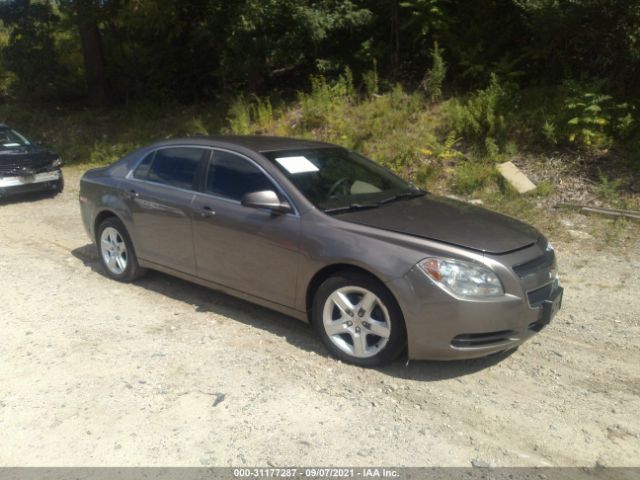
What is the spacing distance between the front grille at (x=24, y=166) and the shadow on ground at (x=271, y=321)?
13.1 feet

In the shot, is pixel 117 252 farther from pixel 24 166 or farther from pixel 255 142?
pixel 24 166

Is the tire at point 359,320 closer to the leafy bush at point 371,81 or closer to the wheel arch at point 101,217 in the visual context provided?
the wheel arch at point 101,217

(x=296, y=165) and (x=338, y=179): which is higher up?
(x=296, y=165)

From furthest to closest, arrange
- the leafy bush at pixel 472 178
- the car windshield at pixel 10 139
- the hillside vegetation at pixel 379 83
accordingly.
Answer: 1. the car windshield at pixel 10 139
2. the hillside vegetation at pixel 379 83
3. the leafy bush at pixel 472 178

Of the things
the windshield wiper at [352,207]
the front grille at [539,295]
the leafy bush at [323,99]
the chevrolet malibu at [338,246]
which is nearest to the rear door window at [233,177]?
the chevrolet malibu at [338,246]

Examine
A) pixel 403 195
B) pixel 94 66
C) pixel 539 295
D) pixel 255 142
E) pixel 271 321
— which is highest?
pixel 94 66

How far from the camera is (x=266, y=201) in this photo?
4633 millimetres

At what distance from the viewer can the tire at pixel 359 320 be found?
4.13 m

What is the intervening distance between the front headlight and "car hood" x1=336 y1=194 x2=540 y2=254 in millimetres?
169

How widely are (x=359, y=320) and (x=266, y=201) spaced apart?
A: 1.17 meters

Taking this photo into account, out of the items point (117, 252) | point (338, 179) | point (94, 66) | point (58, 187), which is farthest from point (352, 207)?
point (94, 66)

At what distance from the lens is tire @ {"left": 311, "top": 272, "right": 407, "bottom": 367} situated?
413 centimetres

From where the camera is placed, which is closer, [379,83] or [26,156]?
[26,156]

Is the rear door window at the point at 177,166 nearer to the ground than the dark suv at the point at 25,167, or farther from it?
farther from it
